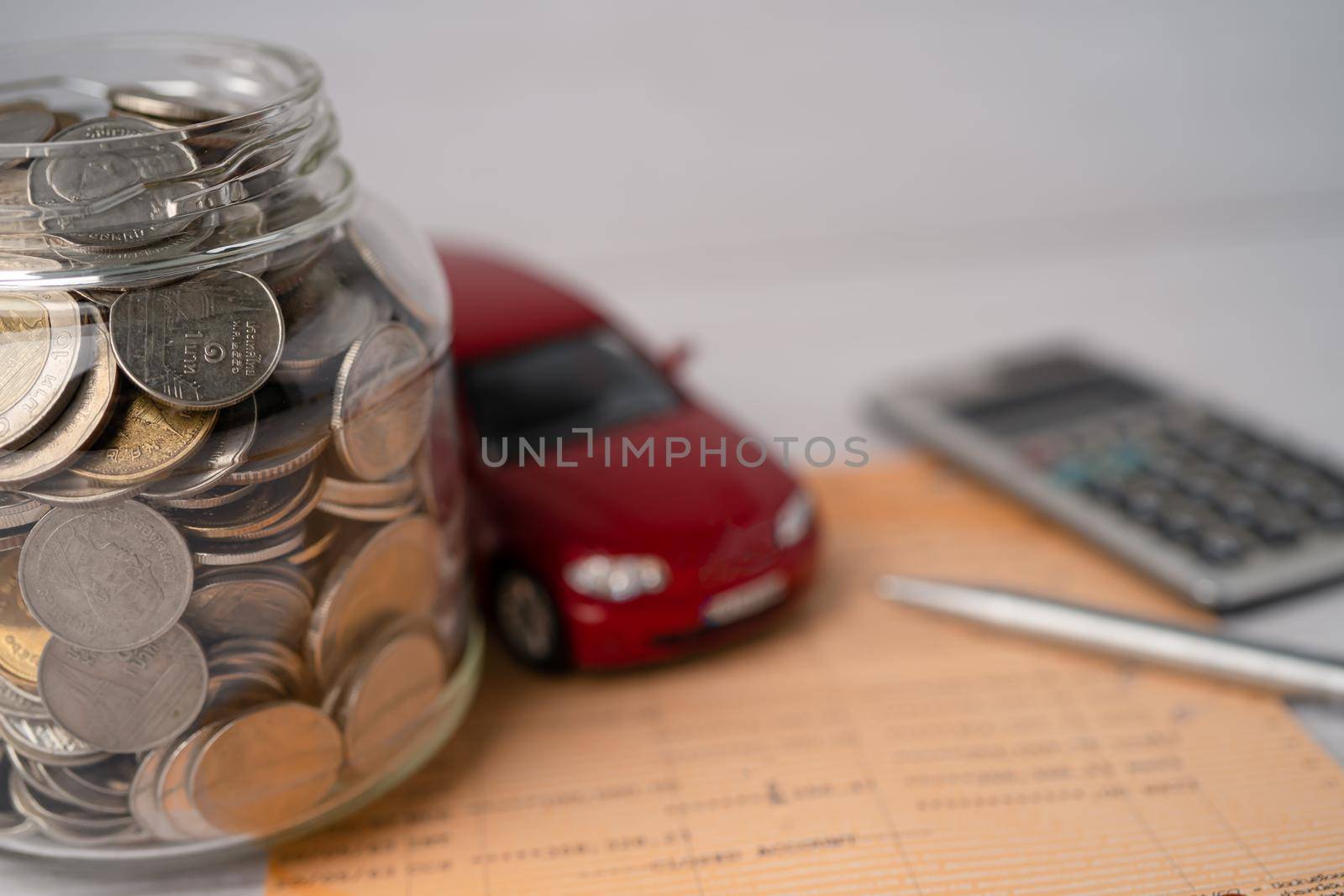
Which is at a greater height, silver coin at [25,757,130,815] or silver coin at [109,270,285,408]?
silver coin at [109,270,285,408]

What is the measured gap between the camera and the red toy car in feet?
2.15

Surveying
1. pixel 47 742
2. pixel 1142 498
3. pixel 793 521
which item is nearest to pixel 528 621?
pixel 793 521

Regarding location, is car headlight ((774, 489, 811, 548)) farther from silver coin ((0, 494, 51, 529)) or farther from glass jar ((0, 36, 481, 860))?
silver coin ((0, 494, 51, 529))

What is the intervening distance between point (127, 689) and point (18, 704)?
0.05 meters

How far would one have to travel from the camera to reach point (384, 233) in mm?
583

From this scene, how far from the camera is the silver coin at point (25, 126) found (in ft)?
1.65

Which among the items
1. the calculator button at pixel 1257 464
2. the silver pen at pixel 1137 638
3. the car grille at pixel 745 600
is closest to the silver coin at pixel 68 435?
the car grille at pixel 745 600

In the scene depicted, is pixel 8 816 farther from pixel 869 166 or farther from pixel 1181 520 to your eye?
pixel 869 166

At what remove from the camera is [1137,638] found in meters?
0.67

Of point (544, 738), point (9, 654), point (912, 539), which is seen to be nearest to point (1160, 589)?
point (912, 539)

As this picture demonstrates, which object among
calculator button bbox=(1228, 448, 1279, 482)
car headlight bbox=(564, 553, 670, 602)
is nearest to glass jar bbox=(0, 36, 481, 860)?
car headlight bbox=(564, 553, 670, 602)

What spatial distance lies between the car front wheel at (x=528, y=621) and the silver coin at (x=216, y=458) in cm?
24

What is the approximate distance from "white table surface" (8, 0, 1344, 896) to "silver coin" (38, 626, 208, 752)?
1.93 feet

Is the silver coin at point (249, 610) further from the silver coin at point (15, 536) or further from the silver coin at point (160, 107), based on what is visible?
the silver coin at point (160, 107)
